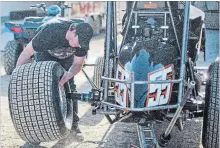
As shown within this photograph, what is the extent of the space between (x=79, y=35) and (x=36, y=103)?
859 mm

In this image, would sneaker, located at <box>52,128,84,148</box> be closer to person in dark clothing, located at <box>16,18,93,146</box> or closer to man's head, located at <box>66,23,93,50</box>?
person in dark clothing, located at <box>16,18,93,146</box>

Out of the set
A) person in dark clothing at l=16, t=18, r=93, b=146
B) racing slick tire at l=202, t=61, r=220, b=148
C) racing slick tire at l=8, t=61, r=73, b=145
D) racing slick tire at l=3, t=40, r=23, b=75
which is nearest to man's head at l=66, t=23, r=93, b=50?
person in dark clothing at l=16, t=18, r=93, b=146

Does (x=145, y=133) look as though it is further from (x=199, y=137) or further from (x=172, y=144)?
(x=199, y=137)

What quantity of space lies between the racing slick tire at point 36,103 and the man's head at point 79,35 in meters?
0.51

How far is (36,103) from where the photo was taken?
344cm

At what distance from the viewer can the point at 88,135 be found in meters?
4.42

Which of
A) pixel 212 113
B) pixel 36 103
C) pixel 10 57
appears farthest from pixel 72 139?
pixel 10 57

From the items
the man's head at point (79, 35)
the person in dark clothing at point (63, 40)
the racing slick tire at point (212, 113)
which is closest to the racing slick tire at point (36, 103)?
the person in dark clothing at point (63, 40)

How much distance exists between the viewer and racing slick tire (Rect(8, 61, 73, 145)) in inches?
135

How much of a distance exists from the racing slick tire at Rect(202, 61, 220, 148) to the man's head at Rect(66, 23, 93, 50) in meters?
1.20

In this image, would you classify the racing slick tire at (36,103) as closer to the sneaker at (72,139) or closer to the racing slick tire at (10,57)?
the sneaker at (72,139)

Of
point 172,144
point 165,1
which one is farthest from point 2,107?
point 165,1

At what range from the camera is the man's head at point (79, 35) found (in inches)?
157

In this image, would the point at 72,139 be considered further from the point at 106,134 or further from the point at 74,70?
the point at 74,70
